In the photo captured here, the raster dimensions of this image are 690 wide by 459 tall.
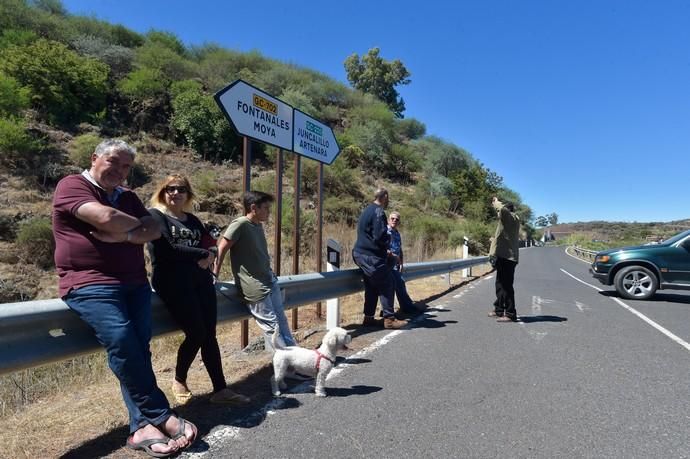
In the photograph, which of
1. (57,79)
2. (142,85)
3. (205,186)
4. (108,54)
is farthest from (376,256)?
(108,54)

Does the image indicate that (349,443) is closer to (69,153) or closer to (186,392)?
(186,392)

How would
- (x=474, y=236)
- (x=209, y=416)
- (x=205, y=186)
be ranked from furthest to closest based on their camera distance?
(x=474, y=236) < (x=205, y=186) < (x=209, y=416)

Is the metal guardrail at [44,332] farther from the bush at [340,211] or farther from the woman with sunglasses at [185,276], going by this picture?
the bush at [340,211]

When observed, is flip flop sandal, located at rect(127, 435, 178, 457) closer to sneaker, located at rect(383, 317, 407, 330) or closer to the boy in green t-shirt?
the boy in green t-shirt

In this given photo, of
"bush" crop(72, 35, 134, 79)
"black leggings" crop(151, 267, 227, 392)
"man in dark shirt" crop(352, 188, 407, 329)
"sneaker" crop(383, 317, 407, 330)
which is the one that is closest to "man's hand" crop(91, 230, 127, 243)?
"black leggings" crop(151, 267, 227, 392)

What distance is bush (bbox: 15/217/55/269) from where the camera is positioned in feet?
47.2

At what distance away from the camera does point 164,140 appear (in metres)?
30.5

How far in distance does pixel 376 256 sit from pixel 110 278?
428 centimetres

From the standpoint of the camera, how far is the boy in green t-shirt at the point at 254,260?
4156 mm

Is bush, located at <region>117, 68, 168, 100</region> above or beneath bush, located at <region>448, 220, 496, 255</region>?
above

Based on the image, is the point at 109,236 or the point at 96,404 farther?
the point at 96,404

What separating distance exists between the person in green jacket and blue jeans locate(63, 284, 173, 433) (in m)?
5.82

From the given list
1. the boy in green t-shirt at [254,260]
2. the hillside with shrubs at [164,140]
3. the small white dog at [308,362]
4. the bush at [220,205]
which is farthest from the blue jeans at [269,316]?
the bush at [220,205]

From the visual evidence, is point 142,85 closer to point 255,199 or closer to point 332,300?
point 332,300
